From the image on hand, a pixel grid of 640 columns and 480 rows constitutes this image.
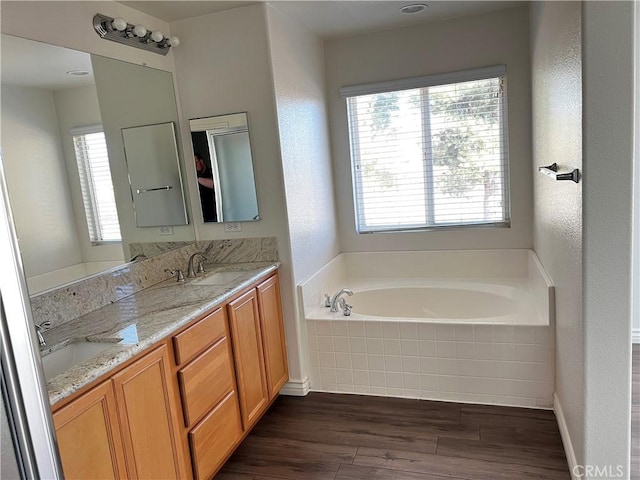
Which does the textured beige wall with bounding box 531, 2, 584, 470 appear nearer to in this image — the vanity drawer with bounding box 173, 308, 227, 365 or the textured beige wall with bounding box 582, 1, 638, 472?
the textured beige wall with bounding box 582, 1, 638, 472

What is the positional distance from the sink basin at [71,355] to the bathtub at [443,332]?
143 centimetres

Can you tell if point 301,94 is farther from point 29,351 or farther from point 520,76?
point 29,351

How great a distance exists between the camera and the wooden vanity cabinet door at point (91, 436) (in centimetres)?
Result: 140

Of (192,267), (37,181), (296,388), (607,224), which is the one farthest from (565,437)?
(37,181)

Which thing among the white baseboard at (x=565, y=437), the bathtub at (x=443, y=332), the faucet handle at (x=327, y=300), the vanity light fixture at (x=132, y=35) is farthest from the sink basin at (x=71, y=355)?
the white baseboard at (x=565, y=437)

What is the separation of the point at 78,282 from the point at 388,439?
1755mm

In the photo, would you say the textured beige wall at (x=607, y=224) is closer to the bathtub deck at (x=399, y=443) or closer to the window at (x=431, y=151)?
the bathtub deck at (x=399, y=443)

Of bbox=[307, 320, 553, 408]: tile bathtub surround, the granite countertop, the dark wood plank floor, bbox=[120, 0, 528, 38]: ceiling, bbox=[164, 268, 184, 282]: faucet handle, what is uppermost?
bbox=[120, 0, 528, 38]: ceiling

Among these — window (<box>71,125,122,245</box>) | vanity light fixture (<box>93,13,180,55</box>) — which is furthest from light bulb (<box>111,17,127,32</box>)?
window (<box>71,125,122,245</box>)

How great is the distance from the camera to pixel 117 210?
2.44 meters

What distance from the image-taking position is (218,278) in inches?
111

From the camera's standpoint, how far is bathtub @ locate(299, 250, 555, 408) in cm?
266

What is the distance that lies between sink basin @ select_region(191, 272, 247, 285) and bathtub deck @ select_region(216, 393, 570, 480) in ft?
2.85

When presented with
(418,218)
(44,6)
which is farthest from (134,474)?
(418,218)
